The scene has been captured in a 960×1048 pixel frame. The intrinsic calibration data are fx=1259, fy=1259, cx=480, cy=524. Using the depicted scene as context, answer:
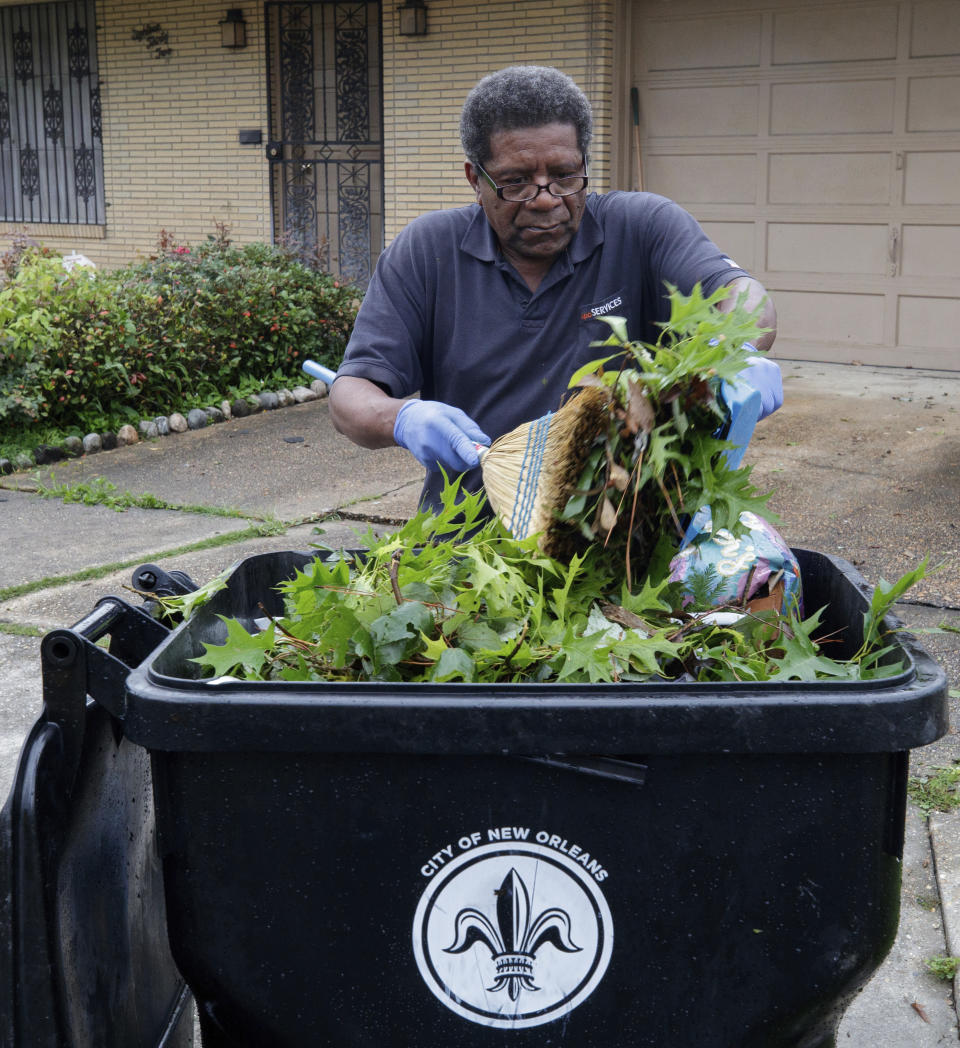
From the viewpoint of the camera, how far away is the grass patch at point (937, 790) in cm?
320

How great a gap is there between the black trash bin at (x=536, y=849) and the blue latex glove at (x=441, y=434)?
804mm

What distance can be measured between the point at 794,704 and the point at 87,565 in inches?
172

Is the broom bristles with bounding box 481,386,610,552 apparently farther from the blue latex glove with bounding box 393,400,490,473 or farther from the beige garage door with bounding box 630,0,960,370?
the beige garage door with bounding box 630,0,960,370

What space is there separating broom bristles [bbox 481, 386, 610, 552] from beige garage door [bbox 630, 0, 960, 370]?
26.3 ft

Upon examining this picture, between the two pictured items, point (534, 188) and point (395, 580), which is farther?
point (534, 188)

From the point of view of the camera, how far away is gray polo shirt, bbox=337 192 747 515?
277 cm

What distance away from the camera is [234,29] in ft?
37.2

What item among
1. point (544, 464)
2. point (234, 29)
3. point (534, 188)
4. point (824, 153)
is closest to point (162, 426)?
point (234, 29)

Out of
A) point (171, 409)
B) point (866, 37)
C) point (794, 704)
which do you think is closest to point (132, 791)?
point (794, 704)

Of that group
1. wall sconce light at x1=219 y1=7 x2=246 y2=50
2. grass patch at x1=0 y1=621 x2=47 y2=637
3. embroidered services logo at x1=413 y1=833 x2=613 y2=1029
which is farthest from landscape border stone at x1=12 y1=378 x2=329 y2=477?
embroidered services logo at x1=413 y1=833 x2=613 y2=1029

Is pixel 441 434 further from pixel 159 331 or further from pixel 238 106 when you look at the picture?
pixel 238 106

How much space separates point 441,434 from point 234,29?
33.7ft

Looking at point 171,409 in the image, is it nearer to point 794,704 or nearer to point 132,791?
point 132,791

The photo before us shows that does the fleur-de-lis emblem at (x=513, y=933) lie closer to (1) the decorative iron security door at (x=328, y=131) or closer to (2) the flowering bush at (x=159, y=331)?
(2) the flowering bush at (x=159, y=331)
